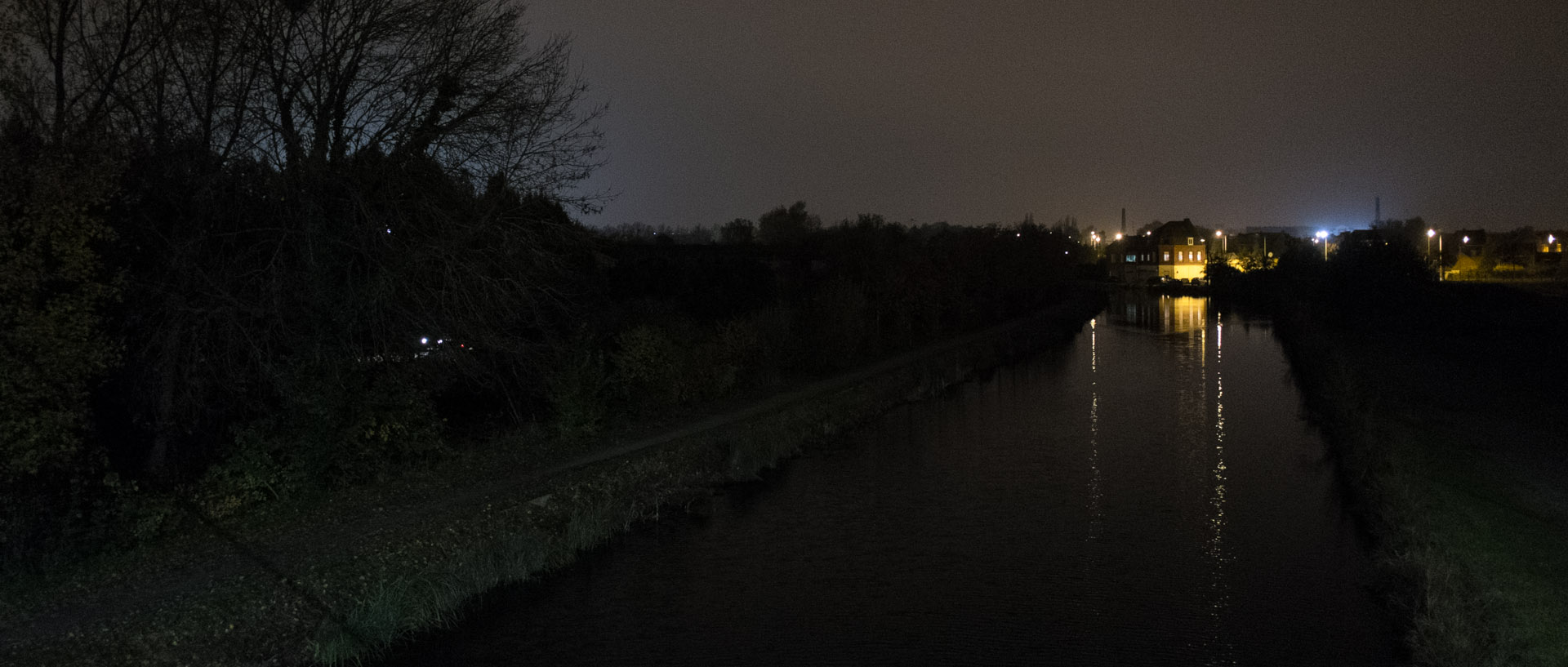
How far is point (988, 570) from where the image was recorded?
1472 cm

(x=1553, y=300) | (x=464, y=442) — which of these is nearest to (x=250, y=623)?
(x=464, y=442)

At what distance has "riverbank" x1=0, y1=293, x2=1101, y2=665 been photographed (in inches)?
405

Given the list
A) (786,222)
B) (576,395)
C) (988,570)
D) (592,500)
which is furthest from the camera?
(786,222)

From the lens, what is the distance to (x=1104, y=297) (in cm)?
9294

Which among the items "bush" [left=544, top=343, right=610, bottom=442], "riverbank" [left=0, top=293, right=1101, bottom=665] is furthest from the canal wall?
"bush" [left=544, top=343, right=610, bottom=442]

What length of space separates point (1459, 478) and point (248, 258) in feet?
56.2

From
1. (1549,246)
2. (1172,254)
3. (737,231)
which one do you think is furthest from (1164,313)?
(1549,246)

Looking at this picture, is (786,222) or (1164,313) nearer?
(1164,313)

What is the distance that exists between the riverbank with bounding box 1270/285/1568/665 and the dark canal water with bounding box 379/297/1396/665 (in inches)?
26.9

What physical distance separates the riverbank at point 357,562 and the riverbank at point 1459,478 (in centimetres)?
997

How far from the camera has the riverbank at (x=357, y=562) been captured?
1029cm

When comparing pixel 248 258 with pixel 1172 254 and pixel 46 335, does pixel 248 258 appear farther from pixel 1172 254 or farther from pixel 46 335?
pixel 1172 254

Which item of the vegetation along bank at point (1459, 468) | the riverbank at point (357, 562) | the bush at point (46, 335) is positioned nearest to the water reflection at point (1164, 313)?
the vegetation along bank at point (1459, 468)

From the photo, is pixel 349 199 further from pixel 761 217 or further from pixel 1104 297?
pixel 761 217
